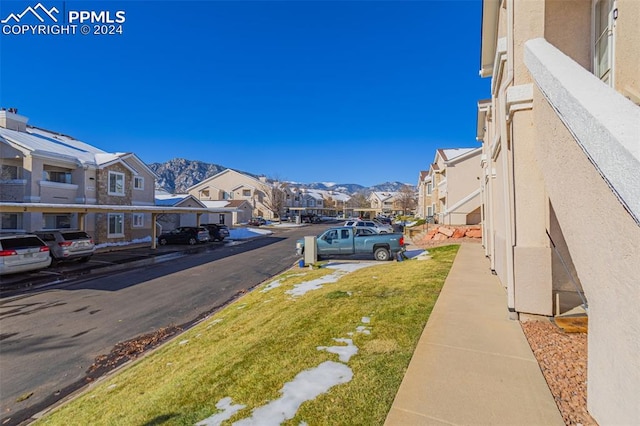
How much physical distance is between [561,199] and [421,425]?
259 cm

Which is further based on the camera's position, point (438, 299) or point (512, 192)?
point (438, 299)

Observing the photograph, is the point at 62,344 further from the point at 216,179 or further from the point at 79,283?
the point at 216,179

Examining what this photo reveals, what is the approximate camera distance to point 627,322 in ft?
7.07

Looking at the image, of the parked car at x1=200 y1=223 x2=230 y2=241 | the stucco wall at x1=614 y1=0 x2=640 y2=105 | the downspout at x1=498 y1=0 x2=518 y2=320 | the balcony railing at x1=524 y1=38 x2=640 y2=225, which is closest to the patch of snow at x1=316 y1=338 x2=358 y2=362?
the downspout at x1=498 y1=0 x2=518 y2=320

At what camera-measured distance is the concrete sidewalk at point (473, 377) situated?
10.1 ft

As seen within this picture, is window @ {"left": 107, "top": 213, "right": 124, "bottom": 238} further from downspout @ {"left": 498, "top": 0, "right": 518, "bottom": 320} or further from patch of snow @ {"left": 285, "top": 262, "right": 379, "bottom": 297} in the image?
downspout @ {"left": 498, "top": 0, "right": 518, "bottom": 320}

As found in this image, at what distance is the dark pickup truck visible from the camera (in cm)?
1577

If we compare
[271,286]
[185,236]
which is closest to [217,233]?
[185,236]

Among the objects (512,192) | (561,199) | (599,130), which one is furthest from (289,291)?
(599,130)

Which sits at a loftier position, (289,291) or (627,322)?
(627,322)

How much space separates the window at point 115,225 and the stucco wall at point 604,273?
28384 millimetres

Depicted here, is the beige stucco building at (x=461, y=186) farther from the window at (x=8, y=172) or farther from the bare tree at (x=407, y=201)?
the bare tree at (x=407, y=201)

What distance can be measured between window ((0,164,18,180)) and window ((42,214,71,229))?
2878 millimetres

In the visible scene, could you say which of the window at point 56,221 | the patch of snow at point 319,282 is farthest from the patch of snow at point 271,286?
the window at point 56,221
